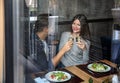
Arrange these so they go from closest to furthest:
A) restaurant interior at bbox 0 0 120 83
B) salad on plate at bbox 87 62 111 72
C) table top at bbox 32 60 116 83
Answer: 1. restaurant interior at bbox 0 0 120 83
2. table top at bbox 32 60 116 83
3. salad on plate at bbox 87 62 111 72

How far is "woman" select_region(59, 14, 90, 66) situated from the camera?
1490 millimetres

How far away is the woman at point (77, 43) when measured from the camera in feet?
4.89

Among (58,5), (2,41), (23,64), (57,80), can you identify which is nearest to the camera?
(23,64)

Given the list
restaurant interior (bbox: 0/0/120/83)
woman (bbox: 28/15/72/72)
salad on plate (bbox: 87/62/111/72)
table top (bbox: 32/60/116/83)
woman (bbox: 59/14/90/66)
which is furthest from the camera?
woman (bbox: 59/14/90/66)

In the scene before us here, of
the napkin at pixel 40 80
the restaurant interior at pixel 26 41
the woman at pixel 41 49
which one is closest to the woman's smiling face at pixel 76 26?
the restaurant interior at pixel 26 41

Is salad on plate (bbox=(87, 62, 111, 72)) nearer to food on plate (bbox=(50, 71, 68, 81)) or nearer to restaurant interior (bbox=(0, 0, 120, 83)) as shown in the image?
restaurant interior (bbox=(0, 0, 120, 83))

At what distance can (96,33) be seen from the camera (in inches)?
63.8

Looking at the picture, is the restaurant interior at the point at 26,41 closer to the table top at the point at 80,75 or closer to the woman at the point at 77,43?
the table top at the point at 80,75

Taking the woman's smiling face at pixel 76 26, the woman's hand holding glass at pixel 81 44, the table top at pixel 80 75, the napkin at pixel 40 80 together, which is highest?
the woman's smiling face at pixel 76 26

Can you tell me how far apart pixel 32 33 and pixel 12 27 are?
96mm

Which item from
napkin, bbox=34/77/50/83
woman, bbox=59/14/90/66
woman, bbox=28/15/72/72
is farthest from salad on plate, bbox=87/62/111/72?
napkin, bbox=34/77/50/83

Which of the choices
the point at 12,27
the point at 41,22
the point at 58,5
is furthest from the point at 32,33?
the point at 58,5

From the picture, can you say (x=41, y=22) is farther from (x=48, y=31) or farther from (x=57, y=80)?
(x=57, y=80)

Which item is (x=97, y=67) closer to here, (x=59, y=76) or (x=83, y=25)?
(x=59, y=76)
